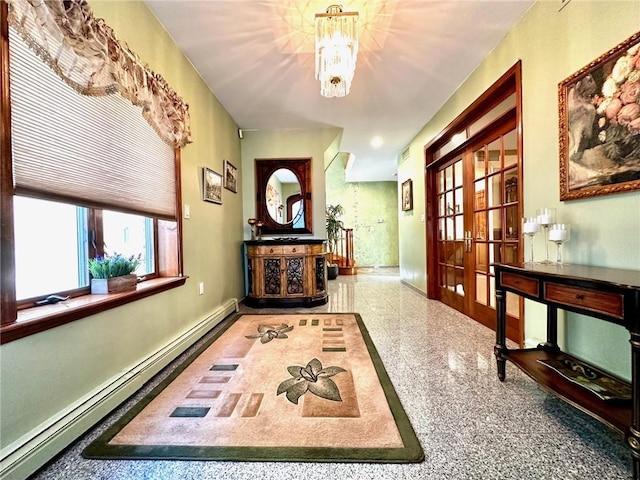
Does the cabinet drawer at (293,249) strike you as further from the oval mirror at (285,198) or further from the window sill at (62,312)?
the window sill at (62,312)

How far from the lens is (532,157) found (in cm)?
208

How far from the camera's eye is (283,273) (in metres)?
3.83

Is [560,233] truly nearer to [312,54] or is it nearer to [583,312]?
[583,312]

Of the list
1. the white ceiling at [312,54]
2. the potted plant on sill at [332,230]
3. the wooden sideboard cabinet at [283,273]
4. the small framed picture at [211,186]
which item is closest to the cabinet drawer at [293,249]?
the wooden sideboard cabinet at [283,273]

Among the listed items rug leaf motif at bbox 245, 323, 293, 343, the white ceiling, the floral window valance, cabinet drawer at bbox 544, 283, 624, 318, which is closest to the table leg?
cabinet drawer at bbox 544, 283, 624, 318

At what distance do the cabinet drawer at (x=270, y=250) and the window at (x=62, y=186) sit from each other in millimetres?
1737

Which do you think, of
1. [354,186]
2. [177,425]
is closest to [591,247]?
[177,425]

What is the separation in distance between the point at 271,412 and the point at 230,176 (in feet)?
9.71

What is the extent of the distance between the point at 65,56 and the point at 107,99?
30cm

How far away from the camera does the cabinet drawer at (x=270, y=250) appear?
382cm

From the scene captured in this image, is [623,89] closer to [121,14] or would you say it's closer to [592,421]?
[592,421]

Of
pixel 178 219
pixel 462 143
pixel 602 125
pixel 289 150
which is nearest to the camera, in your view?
pixel 602 125

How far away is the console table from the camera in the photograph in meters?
1.02

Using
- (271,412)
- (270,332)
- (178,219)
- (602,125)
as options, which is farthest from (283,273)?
(602,125)
